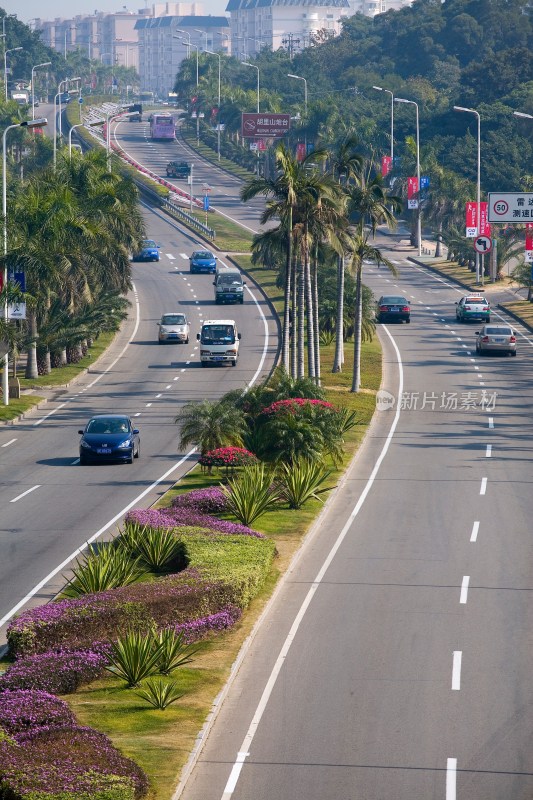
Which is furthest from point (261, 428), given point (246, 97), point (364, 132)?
point (246, 97)

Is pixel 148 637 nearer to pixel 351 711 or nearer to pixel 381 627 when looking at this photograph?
pixel 351 711

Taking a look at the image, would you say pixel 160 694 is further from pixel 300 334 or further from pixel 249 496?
pixel 300 334

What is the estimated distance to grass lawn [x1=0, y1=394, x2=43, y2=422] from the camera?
52531mm

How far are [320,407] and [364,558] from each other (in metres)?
12.2

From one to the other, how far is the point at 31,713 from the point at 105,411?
122ft

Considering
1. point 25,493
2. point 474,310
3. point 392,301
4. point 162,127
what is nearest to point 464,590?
point 25,493

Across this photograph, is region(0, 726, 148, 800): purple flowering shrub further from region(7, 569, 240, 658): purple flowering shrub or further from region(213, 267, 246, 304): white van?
region(213, 267, 246, 304): white van

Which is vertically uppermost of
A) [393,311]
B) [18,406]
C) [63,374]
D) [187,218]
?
[187,218]

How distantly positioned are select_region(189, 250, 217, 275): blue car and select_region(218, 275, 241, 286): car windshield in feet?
44.3

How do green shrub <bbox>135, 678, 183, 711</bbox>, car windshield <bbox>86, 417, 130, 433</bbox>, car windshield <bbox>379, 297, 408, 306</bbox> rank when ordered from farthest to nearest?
1. car windshield <bbox>379, 297, 408, 306</bbox>
2. car windshield <bbox>86, 417, 130, 433</bbox>
3. green shrub <bbox>135, 678, 183, 711</bbox>

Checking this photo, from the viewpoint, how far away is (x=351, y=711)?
1862cm

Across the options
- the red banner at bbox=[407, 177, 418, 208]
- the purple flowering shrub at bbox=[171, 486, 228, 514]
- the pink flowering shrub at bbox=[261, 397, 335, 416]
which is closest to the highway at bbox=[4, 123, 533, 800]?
the purple flowering shrub at bbox=[171, 486, 228, 514]

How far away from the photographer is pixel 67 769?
14508mm

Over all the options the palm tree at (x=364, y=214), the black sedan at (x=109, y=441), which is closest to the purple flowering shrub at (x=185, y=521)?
the black sedan at (x=109, y=441)
